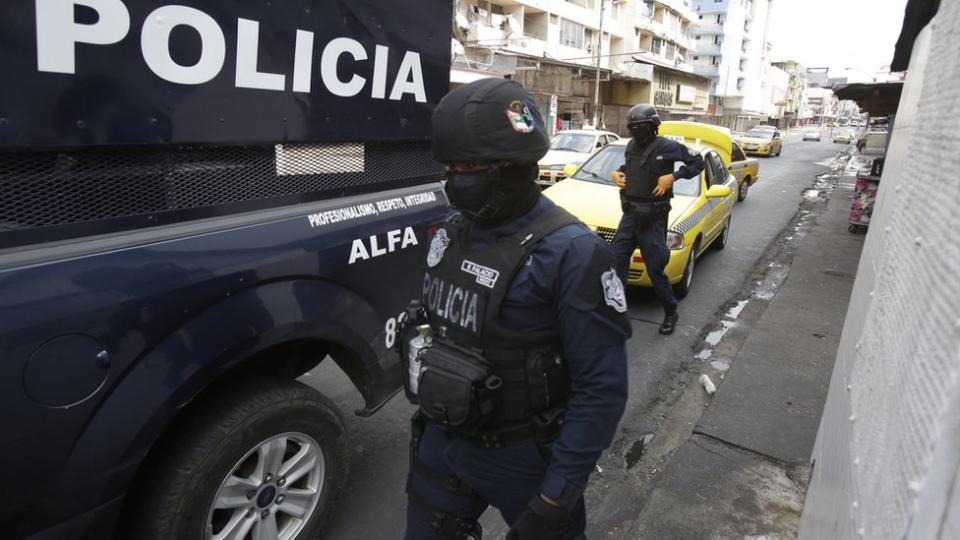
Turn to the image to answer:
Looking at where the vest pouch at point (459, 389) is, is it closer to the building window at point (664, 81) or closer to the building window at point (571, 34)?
the building window at point (571, 34)

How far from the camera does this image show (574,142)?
14.2m

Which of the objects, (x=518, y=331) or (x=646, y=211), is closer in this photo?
(x=518, y=331)

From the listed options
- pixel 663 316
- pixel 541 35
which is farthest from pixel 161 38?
pixel 541 35

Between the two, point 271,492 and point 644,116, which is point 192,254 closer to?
point 271,492

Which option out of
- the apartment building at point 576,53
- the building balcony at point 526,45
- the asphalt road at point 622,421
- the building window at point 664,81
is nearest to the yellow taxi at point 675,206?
the asphalt road at point 622,421

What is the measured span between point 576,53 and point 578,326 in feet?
118

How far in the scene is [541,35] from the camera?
103 ft

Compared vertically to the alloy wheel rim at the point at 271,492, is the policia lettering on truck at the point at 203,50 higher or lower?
higher

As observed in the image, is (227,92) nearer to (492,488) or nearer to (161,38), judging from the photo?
(161,38)

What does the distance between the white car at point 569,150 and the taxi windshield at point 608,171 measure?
436cm

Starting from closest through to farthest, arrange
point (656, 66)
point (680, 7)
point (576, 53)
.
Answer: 1. point (576, 53)
2. point (656, 66)
3. point (680, 7)

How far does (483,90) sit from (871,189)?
10.1m

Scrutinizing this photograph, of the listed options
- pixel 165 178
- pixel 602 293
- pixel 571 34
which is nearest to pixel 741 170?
pixel 602 293

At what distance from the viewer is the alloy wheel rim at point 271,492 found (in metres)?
2.16
